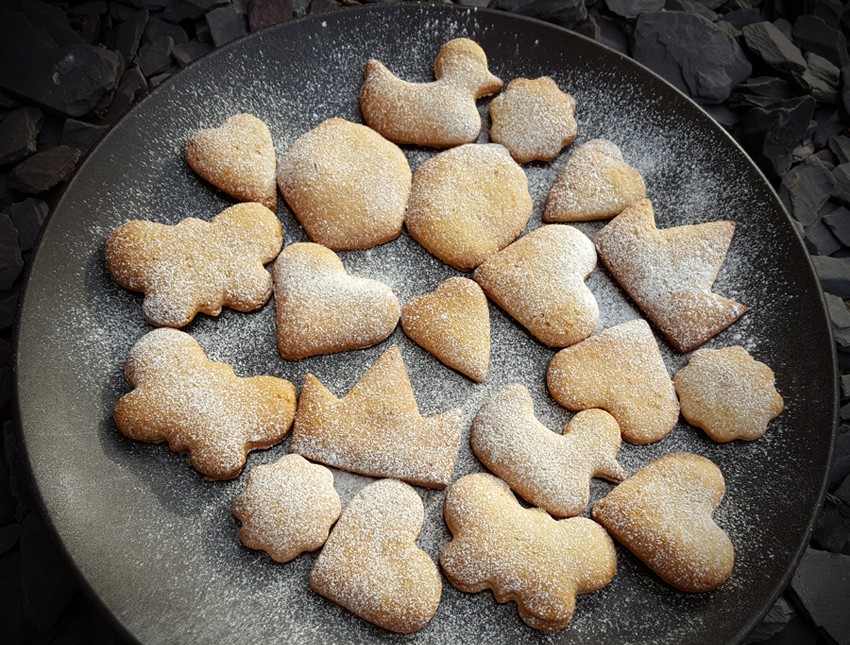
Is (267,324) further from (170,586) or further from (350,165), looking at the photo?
(170,586)

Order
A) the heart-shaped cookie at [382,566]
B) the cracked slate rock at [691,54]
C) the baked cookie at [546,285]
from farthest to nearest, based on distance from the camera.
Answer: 1. the cracked slate rock at [691,54]
2. the baked cookie at [546,285]
3. the heart-shaped cookie at [382,566]

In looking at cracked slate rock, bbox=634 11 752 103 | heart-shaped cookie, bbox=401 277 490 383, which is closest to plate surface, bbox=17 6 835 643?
heart-shaped cookie, bbox=401 277 490 383

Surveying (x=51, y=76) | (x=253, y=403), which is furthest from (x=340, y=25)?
(x=253, y=403)

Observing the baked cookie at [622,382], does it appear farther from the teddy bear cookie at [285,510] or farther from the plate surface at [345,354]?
the teddy bear cookie at [285,510]

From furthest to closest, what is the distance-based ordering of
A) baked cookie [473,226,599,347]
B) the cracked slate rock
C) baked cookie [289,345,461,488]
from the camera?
1. the cracked slate rock
2. baked cookie [473,226,599,347]
3. baked cookie [289,345,461,488]

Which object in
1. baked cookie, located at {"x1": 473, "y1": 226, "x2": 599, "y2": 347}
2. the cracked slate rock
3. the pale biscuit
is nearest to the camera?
baked cookie, located at {"x1": 473, "y1": 226, "x2": 599, "y2": 347}

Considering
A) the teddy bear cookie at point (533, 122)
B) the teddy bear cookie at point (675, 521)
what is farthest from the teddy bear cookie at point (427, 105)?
the teddy bear cookie at point (675, 521)

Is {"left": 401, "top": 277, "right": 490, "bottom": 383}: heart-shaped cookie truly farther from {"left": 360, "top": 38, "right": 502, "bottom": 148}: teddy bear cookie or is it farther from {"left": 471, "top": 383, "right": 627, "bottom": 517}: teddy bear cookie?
{"left": 360, "top": 38, "right": 502, "bottom": 148}: teddy bear cookie
